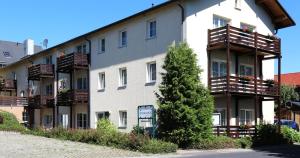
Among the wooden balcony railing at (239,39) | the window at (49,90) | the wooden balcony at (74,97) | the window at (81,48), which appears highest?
the window at (81,48)

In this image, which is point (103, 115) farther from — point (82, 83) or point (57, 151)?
point (57, 151)

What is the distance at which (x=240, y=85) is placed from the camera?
27.7m

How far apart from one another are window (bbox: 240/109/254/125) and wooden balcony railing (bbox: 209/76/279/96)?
233cm

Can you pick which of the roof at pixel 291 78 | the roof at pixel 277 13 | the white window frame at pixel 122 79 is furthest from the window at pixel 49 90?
the roof at pixel 291 78

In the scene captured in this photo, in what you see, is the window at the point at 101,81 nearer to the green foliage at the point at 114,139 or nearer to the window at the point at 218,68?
the green foliage at the point at 114,139

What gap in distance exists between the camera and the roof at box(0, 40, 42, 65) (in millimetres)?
70188

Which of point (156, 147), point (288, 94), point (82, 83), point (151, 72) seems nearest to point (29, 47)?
point (82, 83)

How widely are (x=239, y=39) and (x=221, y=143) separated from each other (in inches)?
269

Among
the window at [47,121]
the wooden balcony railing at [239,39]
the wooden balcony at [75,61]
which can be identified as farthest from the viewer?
the window at [47,121]

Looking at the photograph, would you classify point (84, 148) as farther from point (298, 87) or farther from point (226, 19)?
point (298, 87)

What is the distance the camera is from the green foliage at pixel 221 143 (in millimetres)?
23823

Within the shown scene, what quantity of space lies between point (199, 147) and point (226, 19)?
10.1 meters

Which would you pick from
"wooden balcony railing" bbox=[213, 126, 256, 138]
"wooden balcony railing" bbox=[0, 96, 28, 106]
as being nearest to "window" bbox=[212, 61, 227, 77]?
"wooden balcony railing" bbox=[213, 126, 256, 138]

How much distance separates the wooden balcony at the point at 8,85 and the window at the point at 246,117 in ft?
95.5
